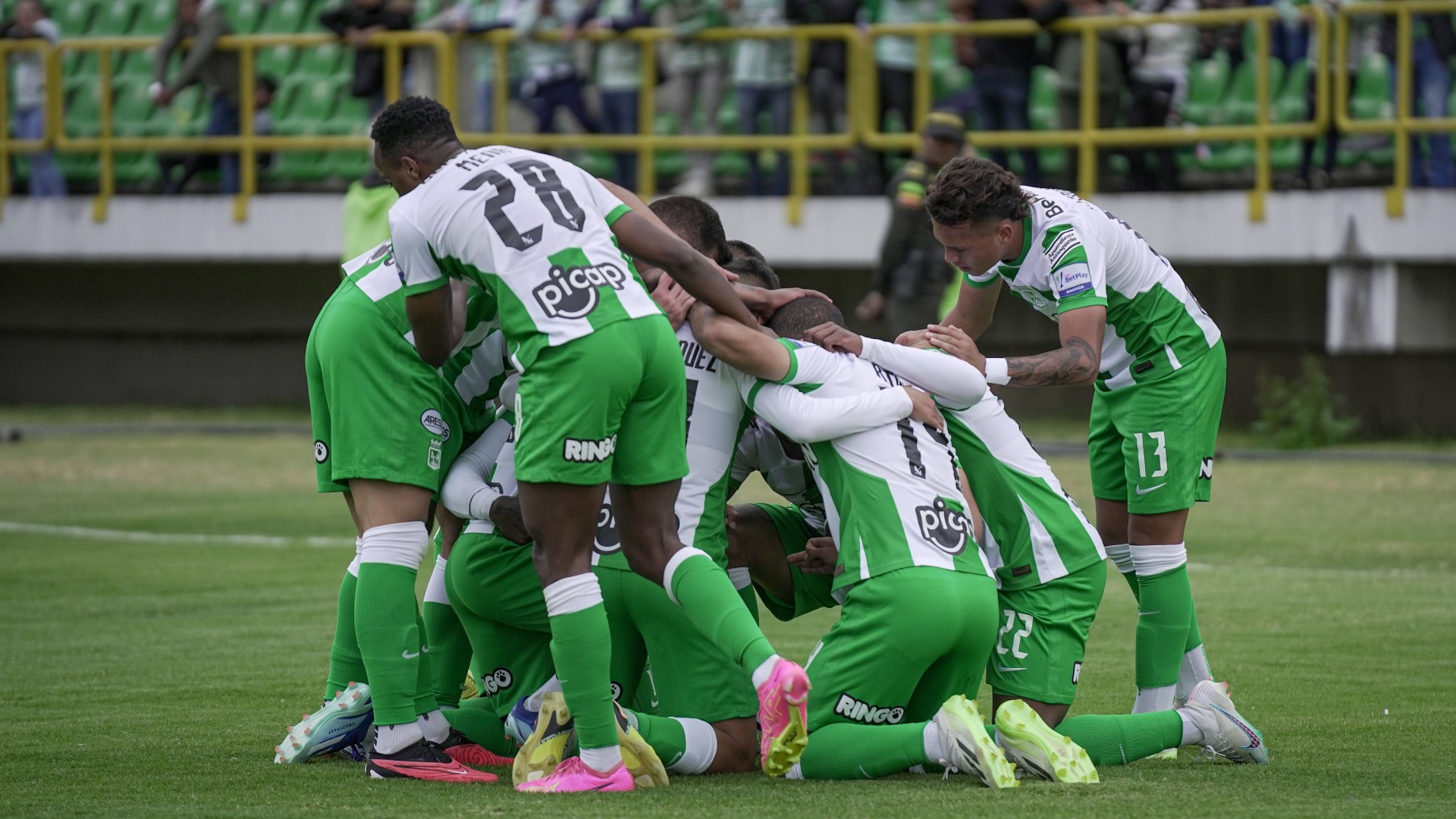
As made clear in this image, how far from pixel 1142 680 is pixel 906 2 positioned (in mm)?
12250

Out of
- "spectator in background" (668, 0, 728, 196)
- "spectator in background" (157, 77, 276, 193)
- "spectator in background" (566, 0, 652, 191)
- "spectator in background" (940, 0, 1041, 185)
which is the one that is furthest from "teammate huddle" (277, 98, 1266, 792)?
"spectator in background" (157, 77, 276, 193)

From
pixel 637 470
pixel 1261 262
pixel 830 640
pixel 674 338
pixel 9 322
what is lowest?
pixel 9 322

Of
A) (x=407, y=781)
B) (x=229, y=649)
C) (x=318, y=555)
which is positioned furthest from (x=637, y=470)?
(x=318, y=555)

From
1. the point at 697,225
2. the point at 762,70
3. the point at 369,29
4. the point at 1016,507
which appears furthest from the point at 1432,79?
the point at 1016,507

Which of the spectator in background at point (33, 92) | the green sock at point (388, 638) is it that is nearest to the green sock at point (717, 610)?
the green sock at point (388, 638)

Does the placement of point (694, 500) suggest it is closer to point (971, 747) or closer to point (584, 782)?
point (584, 782)

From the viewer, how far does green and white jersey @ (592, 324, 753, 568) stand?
538 centimetres

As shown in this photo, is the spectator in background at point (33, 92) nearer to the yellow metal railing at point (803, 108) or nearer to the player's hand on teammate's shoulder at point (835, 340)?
the yellow metal railing at point (803, 108)

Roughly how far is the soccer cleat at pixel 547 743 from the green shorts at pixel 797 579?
97 cm

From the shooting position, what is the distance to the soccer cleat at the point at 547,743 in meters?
5.02

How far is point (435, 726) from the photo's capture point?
17.9 feet

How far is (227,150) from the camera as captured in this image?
1991 cm

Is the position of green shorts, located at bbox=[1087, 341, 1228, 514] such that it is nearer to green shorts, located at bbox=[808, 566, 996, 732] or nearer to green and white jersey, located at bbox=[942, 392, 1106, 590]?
green and white jersey, located at bbox=[942, 392, 1106, 590]

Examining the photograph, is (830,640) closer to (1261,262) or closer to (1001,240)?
(1001,240)
